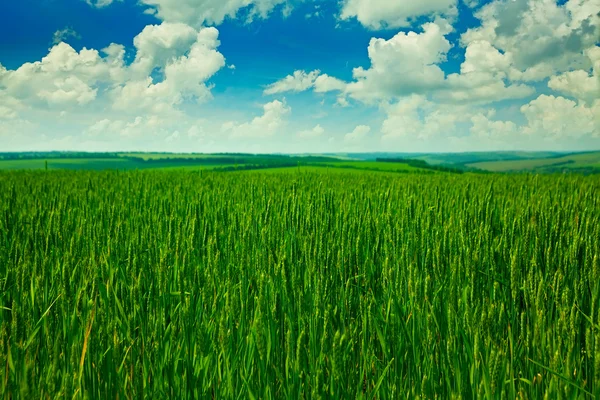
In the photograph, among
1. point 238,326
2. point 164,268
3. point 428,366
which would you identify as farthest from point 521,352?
point 164,268

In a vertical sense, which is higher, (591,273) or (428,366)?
(591,273)

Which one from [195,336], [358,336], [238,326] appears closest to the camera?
[195,336]

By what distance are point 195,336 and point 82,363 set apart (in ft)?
1.28

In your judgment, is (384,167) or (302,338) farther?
(384,167)

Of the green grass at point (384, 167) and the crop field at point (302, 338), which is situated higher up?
the green grass at point (384, 167)

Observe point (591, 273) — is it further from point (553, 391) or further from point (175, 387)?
point (175, 387)

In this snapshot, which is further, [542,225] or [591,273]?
[542,225]

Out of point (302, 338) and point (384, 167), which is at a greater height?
point (384, 167)

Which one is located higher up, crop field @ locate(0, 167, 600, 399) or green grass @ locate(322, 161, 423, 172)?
green grass @ locate(322, 161, 423, 172)

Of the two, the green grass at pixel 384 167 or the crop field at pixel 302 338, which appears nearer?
the crop field at pixel 302 338

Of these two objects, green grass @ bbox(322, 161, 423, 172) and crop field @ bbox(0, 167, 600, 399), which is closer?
crop field @ bbox(0, 167, 600, 399)

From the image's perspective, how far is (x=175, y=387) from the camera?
1383mm

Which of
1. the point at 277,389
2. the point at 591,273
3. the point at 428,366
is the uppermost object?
the point at 591,273

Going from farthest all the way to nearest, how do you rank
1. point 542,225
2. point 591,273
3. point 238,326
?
point 542,225
point 591,273
point 238,326
